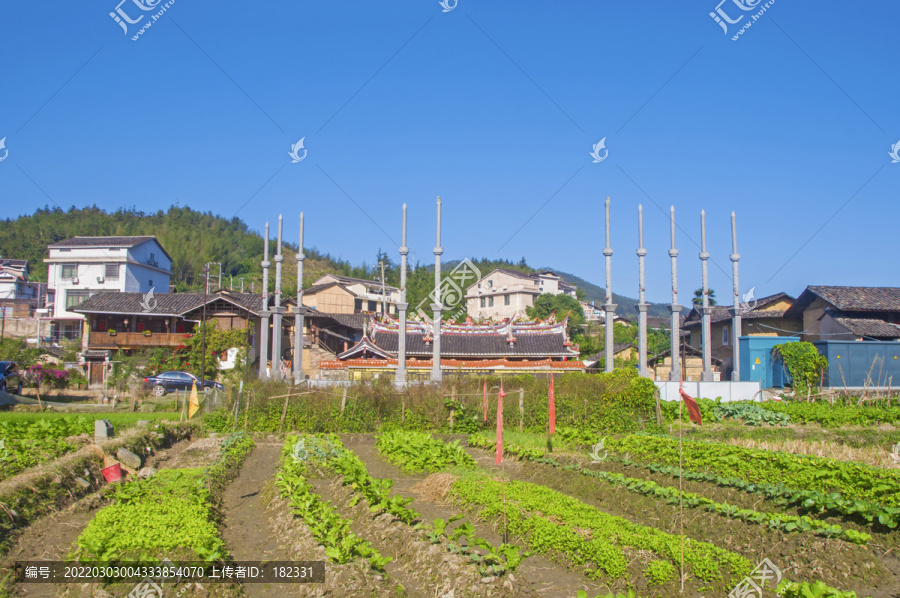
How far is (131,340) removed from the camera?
136 feet

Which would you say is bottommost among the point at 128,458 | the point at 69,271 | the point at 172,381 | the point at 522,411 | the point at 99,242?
the point at 128,458

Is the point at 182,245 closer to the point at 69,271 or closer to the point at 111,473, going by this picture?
the point at 69,271

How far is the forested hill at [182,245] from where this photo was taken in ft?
260

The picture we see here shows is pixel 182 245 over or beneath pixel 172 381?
over

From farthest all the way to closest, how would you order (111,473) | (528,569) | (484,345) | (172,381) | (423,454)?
1. (172,381)
2. (484,345)
3. (423,454)
4. (111,473)
5. (528,569)

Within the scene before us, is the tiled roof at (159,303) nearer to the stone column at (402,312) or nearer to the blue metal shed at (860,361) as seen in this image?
the stone column at (402,312)

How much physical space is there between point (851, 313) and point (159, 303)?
41.5m

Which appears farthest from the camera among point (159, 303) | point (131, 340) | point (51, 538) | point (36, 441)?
point (159, 303)

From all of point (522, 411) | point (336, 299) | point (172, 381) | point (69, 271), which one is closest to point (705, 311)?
point (522, 411)

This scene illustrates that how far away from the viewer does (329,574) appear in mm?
6949

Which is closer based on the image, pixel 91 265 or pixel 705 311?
pixel 705 311

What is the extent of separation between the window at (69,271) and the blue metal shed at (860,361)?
169ft

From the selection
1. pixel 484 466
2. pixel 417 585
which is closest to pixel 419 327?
pixel 484 466

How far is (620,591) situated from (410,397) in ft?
51.3
